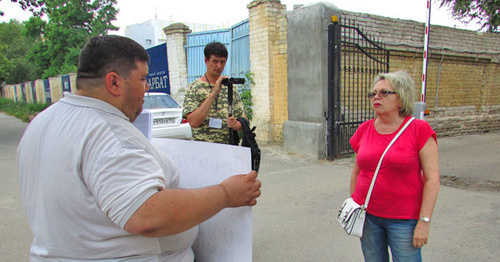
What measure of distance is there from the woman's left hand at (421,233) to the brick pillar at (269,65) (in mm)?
5944

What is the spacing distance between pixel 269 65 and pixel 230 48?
85.1 inches

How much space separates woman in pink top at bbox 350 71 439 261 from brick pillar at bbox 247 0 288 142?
5.64m

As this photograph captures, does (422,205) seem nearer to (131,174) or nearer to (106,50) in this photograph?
(131,174)

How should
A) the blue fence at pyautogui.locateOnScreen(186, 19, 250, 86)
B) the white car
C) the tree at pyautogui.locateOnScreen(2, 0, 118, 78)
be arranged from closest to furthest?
the white car
the blue fence at pyautogui.locateOnScreen(186, 19, 250, 86)
the tree at pyautogui.locateOnScreen(2, 0, 118, 78)

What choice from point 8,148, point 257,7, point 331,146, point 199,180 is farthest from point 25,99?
point 199,180

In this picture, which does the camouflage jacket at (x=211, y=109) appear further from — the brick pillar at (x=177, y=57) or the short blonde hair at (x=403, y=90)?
the brick pillar at (x=177, y=57)

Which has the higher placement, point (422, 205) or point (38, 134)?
point (38, 134)

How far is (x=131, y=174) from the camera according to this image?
0.93 meters

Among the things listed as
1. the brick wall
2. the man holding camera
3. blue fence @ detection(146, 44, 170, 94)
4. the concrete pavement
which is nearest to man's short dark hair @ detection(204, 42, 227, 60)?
the man holding camera

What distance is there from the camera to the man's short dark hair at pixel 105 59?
105 centimetres

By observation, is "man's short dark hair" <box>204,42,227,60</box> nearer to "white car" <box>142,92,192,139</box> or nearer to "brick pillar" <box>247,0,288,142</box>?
"white car" <box>142,92,192,139</box>

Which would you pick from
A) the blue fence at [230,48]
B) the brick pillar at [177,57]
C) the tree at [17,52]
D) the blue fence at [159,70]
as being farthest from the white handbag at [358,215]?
the tree at [17,52]

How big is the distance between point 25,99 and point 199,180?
38998mm

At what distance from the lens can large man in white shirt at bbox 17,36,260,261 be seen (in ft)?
3.06
